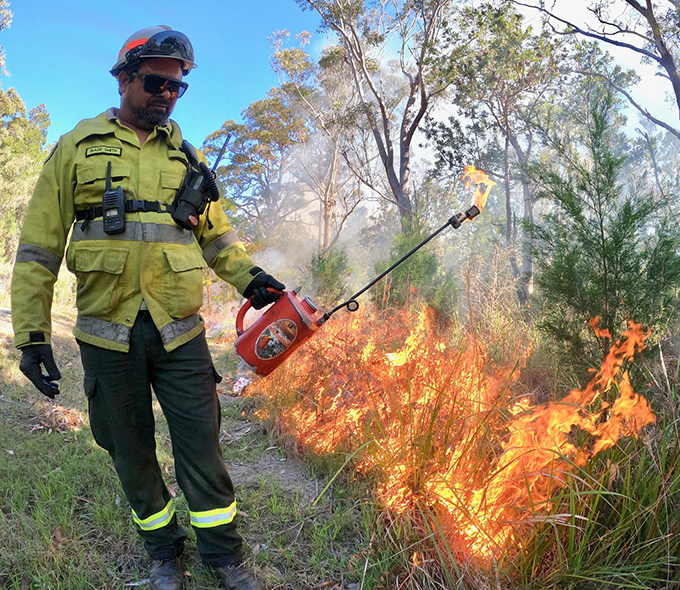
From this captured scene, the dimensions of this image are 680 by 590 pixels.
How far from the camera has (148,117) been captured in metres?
2.02

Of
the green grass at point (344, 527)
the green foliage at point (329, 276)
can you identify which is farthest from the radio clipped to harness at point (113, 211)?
the green foliage at point (329, 276)

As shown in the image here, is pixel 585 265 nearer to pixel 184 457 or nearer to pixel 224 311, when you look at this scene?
pixel 184 457

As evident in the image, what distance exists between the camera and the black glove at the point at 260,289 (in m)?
2.15

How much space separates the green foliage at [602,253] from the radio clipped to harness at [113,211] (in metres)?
3.15

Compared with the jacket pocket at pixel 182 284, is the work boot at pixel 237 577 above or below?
below

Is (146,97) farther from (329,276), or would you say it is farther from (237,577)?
(329,276)

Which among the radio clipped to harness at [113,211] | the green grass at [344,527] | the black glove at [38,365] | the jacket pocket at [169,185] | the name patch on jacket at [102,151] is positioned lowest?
the green grass at [344,527]

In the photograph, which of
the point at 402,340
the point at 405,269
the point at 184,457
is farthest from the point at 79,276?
the point at 405,269

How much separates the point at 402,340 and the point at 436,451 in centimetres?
188

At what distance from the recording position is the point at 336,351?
3.83 meters

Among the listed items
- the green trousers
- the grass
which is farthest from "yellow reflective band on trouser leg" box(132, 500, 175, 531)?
the grass

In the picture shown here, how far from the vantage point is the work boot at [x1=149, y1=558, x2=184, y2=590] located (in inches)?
76.6

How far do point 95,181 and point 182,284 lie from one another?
21.4 inches

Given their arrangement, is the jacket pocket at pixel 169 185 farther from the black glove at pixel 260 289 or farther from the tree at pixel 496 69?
the tree at pixel 496 69
